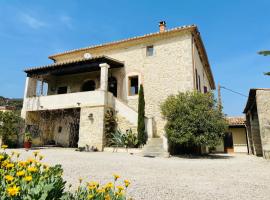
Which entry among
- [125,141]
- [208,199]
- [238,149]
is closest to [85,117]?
[125,141]

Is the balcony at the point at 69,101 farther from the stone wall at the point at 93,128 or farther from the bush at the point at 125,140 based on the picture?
the bush at the point at 125,140

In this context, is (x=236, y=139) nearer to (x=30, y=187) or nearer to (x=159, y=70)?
(x=159, y=70)

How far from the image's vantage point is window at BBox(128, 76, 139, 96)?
15.0m

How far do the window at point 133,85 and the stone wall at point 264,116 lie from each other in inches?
308

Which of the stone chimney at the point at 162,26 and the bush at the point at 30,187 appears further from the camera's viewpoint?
the stone chimney at the point at 162,26

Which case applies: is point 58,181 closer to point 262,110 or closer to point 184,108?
point 184,108

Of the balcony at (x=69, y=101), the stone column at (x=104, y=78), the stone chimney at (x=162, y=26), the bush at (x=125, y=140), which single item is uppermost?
the stone chimney at (x=162, y=26)

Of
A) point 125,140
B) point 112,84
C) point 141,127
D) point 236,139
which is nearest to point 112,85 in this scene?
point 112,84

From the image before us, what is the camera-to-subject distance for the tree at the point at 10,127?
43.1ft

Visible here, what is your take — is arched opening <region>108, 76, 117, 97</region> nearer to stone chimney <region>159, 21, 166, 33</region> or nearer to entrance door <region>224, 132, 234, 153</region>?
stone chimney <region>159, 21, 166, 33</region>

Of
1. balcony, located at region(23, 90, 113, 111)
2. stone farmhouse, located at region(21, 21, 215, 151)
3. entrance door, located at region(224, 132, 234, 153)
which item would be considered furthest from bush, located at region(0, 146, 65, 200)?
entrance door, located at region(224, 132, 234, 153)

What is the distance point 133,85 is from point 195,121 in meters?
6.71

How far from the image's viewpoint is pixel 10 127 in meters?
13.4

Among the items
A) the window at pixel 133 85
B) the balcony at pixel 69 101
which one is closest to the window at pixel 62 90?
the balcony at pixel 69 101
